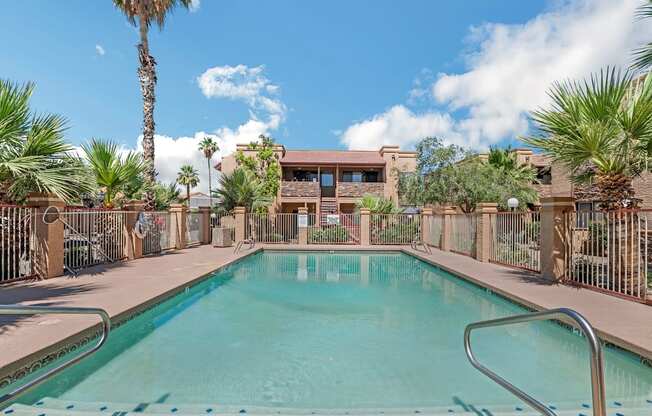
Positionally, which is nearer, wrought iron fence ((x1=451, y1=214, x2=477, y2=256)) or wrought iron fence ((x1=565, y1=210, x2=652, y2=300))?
wrought iron fence ((x1=565, y1=210, x2=652, y2=300))

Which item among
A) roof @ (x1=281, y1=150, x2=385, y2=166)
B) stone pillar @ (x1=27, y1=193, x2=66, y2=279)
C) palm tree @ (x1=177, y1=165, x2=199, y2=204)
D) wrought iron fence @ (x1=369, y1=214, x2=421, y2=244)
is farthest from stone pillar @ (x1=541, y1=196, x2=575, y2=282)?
palm tree @ (x1=177, y1=165, x2=199, y2=204)

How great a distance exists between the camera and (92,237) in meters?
11.1

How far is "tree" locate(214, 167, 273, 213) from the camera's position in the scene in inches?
824

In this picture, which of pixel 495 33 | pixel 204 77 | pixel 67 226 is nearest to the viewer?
pixel 67 226

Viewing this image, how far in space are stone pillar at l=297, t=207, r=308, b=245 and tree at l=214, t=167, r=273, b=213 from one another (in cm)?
231

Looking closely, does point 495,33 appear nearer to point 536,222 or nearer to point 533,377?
point 536,222

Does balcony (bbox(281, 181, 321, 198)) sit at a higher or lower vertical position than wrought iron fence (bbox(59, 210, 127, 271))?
higher

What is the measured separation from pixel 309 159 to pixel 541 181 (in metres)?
18.4

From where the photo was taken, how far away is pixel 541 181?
27.0m

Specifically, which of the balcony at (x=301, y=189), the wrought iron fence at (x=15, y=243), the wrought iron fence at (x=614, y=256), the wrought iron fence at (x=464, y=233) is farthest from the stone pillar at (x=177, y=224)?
the wrought iron fence at (x=614, y=256)

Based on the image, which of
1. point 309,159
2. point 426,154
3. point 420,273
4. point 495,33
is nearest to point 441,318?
point 420,273

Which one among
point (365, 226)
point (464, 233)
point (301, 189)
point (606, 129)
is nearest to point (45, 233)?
point (606, 129)

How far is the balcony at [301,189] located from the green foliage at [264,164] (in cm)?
249

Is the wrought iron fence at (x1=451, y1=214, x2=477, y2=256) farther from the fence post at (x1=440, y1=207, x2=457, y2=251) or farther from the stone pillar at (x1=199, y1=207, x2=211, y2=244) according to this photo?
the stone pillar at (x1=199, y1=207, x2=211, y2=244)
